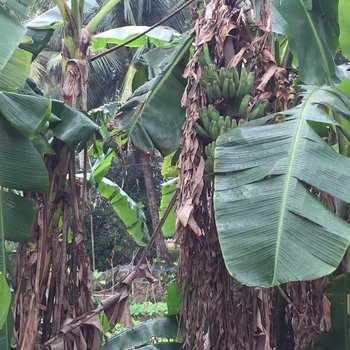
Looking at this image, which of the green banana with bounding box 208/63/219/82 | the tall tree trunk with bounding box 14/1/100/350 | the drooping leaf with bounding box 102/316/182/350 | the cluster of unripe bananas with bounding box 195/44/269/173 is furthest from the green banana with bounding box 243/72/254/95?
the drooping leaf with bounding box 102/316/182/350

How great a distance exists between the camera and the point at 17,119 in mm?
1849

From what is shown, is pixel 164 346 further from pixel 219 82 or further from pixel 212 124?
pixel 219 82

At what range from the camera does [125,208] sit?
3768 millimetres

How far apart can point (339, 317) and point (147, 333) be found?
969mm

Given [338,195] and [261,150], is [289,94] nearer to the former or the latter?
[261,150]

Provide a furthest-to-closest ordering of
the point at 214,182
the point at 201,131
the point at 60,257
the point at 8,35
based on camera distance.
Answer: the point at 60,257 → the point at 201,131 → the point at 8,35 → the point at 214,182

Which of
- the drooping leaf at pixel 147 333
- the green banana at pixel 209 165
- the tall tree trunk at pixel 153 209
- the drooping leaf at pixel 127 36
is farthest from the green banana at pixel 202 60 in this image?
the tall tree trunk at pixel 153 209

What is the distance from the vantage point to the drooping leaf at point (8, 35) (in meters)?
1.62

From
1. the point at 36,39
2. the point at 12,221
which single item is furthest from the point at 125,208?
the point at 12,221

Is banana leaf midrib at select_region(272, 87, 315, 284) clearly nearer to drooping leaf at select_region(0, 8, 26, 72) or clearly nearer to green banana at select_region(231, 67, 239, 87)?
green banana at select_region(231, 67, 239, 87)

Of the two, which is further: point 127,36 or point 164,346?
point 127,36

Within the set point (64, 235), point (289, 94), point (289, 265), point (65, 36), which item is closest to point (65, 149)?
point (64, 235)

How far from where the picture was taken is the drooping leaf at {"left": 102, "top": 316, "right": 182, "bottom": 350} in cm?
246

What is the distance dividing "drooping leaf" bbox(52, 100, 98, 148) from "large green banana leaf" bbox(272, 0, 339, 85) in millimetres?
939
